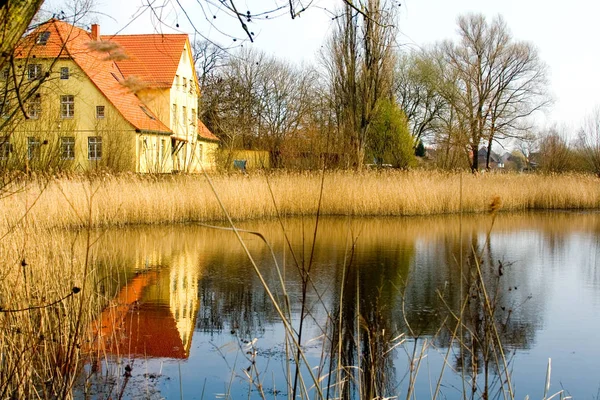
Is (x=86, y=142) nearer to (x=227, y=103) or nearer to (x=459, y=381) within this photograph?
(x=227, y=103)

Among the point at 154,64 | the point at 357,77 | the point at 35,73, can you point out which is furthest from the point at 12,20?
the point at 357,77

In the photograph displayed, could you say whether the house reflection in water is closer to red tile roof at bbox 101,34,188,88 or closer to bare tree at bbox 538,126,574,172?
red tile roof at bbox 101,34,188,88

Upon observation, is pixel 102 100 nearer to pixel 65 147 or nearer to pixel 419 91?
pixel 65 147

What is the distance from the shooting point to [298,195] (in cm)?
1788

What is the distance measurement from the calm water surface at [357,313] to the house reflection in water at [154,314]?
3cm

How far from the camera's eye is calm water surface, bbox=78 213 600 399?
4.73m

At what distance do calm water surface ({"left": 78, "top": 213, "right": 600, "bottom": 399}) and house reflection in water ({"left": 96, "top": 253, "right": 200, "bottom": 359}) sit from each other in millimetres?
25

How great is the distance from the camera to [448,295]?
830 centimetres

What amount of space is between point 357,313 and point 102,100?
2579 centimetres

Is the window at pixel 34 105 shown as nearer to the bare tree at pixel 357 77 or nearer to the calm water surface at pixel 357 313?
the calm water surface at pixel 357 313

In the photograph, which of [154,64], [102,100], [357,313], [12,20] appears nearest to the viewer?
[12,20]

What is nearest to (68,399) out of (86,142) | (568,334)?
(568,334)

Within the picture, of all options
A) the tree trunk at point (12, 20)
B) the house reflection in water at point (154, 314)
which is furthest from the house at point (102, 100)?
the house reflection in water at point (154, 314)

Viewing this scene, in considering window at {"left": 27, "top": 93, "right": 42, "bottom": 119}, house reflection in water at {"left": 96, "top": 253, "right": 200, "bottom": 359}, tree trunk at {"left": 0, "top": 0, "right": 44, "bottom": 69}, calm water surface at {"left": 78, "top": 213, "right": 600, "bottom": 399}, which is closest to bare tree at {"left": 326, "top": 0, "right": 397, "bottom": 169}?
calm water surface at {"left": 78, "top": 213, "right": 600, "bottom": 399}
